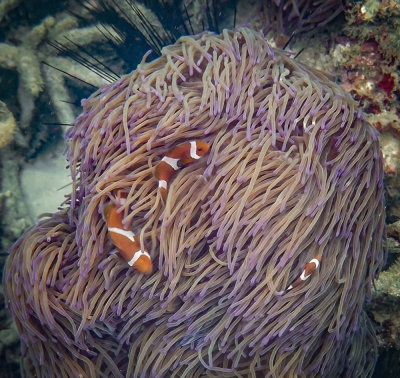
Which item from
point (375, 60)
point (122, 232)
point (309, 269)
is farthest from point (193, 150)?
point (375, 60)

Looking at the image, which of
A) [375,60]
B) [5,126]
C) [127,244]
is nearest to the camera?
[127,244]

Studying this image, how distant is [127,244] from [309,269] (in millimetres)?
1064

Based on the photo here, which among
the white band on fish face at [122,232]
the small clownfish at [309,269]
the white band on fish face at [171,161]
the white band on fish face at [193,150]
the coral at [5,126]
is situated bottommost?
the coral at [5,126]

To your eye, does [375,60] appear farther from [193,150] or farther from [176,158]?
[176,158]

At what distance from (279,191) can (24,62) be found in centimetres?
367

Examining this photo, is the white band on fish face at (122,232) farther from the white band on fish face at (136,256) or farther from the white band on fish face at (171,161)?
the white band on fish face at (171,161)

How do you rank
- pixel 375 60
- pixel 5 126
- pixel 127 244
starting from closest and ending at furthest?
pixel 127 244, pixel 375 60, pixel 5 126

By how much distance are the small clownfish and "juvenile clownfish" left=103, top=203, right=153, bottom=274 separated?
0.86m

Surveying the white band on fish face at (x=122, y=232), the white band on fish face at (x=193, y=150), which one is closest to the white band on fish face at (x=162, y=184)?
the white band on fish face at (x=193, y=150)

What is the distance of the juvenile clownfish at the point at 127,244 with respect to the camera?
2045mm

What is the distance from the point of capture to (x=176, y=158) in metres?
2.11

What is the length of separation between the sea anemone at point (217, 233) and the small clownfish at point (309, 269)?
2 centimetres

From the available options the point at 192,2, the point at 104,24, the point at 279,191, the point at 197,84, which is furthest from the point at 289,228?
the point at 104,24

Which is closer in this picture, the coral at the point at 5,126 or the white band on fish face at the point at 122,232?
the white band on fish face at the point at 122,232
